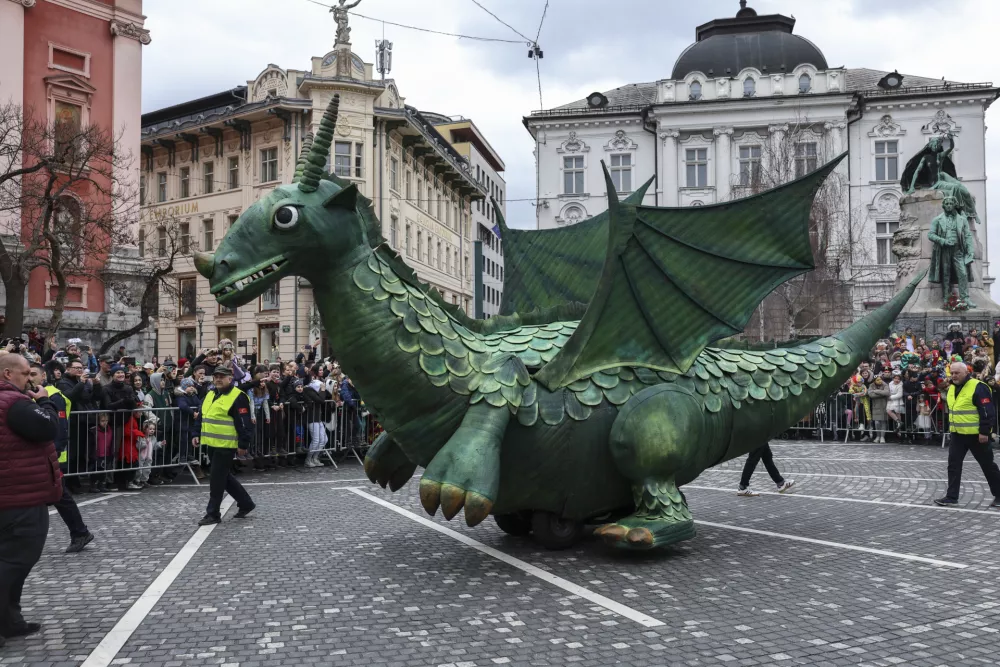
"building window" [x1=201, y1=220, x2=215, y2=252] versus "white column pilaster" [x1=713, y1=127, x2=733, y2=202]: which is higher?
"white column pilaster" [x1=713, y1=127, x2=733, y2=202]

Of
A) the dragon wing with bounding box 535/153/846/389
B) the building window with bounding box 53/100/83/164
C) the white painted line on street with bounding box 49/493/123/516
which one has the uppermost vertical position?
the building window with bounding box 53/100/83/164

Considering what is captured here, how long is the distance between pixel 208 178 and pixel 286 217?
36749 millimetres

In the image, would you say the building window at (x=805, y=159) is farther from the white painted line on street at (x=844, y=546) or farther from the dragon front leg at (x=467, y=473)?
the dragon front leg at (x=467, y=473)

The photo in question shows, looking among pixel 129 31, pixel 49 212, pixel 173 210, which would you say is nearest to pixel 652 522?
pixel 49 212

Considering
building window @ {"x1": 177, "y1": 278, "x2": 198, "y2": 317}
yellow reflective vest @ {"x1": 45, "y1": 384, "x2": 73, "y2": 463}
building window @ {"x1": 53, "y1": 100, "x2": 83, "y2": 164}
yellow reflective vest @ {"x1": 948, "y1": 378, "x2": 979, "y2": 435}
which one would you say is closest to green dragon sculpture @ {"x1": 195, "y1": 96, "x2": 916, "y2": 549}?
yellow reflective vest @ {"x1": 948, "y1": 378, "x2": 979, "y2": 435}

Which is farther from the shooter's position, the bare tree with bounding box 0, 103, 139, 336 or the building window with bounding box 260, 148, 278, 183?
the building window with bounding box 260, 148, 278, 183

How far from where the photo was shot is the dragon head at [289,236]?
4781 millimetres

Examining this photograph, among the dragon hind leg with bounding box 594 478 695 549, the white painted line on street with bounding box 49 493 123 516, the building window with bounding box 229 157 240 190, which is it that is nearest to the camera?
the dragon hind leg with bounding box 594 478 695 549

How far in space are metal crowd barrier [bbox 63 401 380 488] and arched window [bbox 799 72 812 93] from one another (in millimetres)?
35930

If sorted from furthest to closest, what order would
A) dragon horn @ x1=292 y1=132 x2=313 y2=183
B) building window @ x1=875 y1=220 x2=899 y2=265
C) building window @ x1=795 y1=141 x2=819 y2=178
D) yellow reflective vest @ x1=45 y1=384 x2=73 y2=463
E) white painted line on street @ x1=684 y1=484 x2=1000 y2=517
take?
building window @ x1=875 y1=220 x2=899 y2=265, building window @ x1=795 y1=141 x2=819 y2=178, yellow reflective vest @ x1=45 y1=384 x2=73 y2=463, white painted line on street @ x1=684 y1=484 x2=1000 y2=517, dragon horn @ x1=292 y1=132 x2=313 y2=183

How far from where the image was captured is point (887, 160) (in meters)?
41.6

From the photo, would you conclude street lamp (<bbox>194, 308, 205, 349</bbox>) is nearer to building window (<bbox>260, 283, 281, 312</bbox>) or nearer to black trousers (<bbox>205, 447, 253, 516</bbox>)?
building window (<bbox>260, 283, 281, 312</bbox>)

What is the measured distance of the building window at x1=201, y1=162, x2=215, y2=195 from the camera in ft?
127

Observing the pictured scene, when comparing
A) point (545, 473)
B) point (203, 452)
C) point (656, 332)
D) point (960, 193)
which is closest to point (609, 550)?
point (545, 473)
